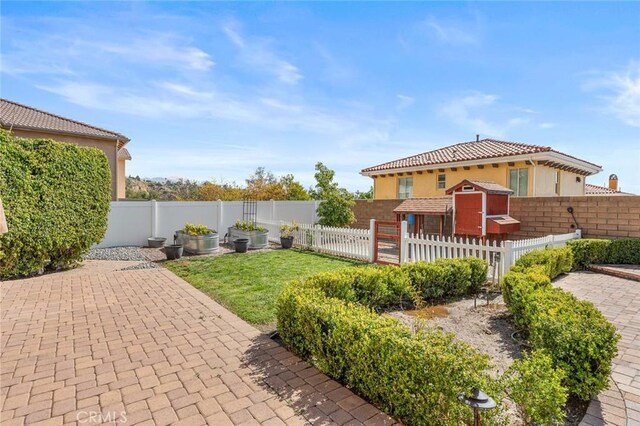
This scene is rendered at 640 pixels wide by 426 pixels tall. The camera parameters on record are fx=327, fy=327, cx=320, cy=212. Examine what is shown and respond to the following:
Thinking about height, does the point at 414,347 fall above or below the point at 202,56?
below

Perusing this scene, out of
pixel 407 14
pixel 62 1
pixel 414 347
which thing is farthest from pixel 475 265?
pixel 62 1

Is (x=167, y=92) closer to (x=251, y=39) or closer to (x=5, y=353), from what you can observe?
(x=251, y=39)

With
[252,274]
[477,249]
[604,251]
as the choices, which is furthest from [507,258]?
[252,274]

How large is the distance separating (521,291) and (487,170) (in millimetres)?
10992

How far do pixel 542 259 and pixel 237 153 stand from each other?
64.3ft

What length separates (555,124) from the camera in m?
13.1

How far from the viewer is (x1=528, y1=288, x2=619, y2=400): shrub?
281 cm

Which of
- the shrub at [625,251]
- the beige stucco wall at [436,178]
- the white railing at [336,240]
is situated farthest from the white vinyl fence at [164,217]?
the shrub at [625,251]

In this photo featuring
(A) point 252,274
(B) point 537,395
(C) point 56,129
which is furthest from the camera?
(C) point 56,129

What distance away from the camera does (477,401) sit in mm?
2033

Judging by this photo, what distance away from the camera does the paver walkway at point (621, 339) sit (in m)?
2.78

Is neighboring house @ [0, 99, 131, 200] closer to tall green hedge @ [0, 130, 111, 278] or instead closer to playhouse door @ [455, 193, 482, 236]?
tall green hedge @ [0, 130, 111, 278]

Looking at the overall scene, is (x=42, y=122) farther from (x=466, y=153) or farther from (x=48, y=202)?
(x=466, y=153)

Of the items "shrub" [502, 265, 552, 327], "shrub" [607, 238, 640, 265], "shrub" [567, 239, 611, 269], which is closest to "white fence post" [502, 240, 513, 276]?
"shrub" [502, 265, 552, 327]
